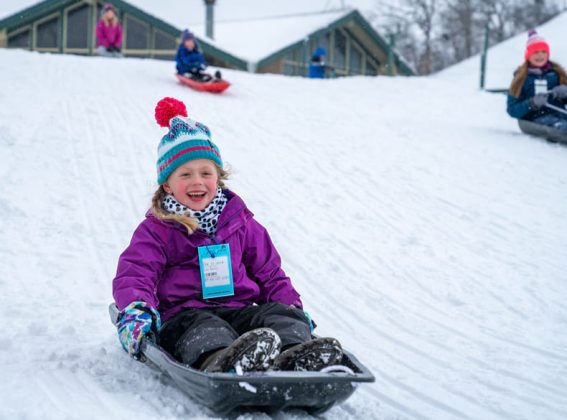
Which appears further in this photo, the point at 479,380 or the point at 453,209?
the point at 453,209

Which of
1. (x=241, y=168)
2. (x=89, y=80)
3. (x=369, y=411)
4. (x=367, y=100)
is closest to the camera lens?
(x=369, y=411)

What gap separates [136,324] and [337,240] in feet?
9.11

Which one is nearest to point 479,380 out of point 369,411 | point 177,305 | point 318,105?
point 369,411

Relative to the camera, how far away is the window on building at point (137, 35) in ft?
62.7

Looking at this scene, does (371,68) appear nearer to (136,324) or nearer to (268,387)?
→ (136,324)

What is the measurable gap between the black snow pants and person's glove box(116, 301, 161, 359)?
114 mm

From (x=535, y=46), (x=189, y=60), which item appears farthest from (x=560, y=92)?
(x=189, y=60)

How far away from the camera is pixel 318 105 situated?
10.4m

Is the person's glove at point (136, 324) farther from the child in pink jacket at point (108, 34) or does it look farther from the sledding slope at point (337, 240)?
the child in pink jacket at point (108, 34)

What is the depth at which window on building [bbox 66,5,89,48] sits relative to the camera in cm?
1869

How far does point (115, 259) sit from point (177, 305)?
1.71 meters

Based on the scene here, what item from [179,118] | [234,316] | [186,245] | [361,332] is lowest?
[361,332]

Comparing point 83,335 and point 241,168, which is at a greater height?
point 241,168

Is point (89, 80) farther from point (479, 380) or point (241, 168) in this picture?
point (479, 380)
